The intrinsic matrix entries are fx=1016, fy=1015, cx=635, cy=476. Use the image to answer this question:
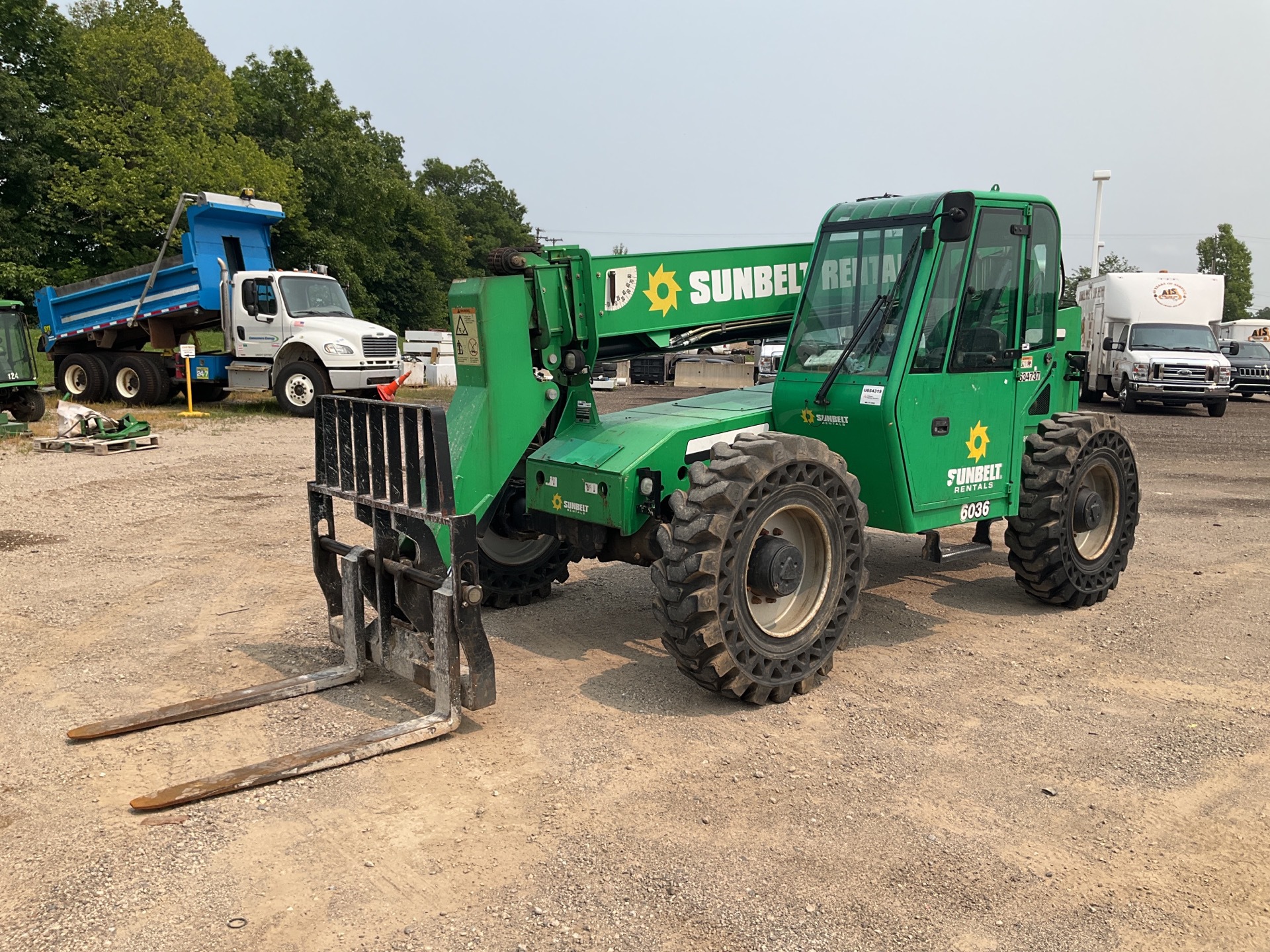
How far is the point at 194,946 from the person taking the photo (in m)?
3.12

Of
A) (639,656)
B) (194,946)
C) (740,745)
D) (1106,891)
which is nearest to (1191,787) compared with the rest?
(1106,891)

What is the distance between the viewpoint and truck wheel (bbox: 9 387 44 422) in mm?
17484

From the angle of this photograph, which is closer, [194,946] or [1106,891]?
[194,946]

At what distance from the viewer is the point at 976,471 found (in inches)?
243

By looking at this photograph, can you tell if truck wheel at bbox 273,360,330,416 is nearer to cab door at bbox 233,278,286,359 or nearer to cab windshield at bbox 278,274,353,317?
cab door at bbox 233,278,286,359

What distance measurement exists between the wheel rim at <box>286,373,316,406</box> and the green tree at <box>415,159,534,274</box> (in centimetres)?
7472

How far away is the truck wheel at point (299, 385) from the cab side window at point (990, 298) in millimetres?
15675

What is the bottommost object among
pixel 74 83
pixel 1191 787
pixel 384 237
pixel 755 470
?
pixel 1191 787

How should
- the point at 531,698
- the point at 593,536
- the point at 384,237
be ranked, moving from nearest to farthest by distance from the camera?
the point at 531,698 → the point at 593,536 → the point at 384,237

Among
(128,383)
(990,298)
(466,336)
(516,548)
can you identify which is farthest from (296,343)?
(990,298)

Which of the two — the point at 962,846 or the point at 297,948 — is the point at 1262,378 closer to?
the point at 962,846

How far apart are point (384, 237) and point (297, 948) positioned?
185 feet

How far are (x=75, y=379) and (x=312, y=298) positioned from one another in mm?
6104

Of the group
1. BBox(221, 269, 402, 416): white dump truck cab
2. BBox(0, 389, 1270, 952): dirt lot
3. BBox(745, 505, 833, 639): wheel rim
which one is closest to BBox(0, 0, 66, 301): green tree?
BBox(221, 269, 402, 416): white dump truck cab
